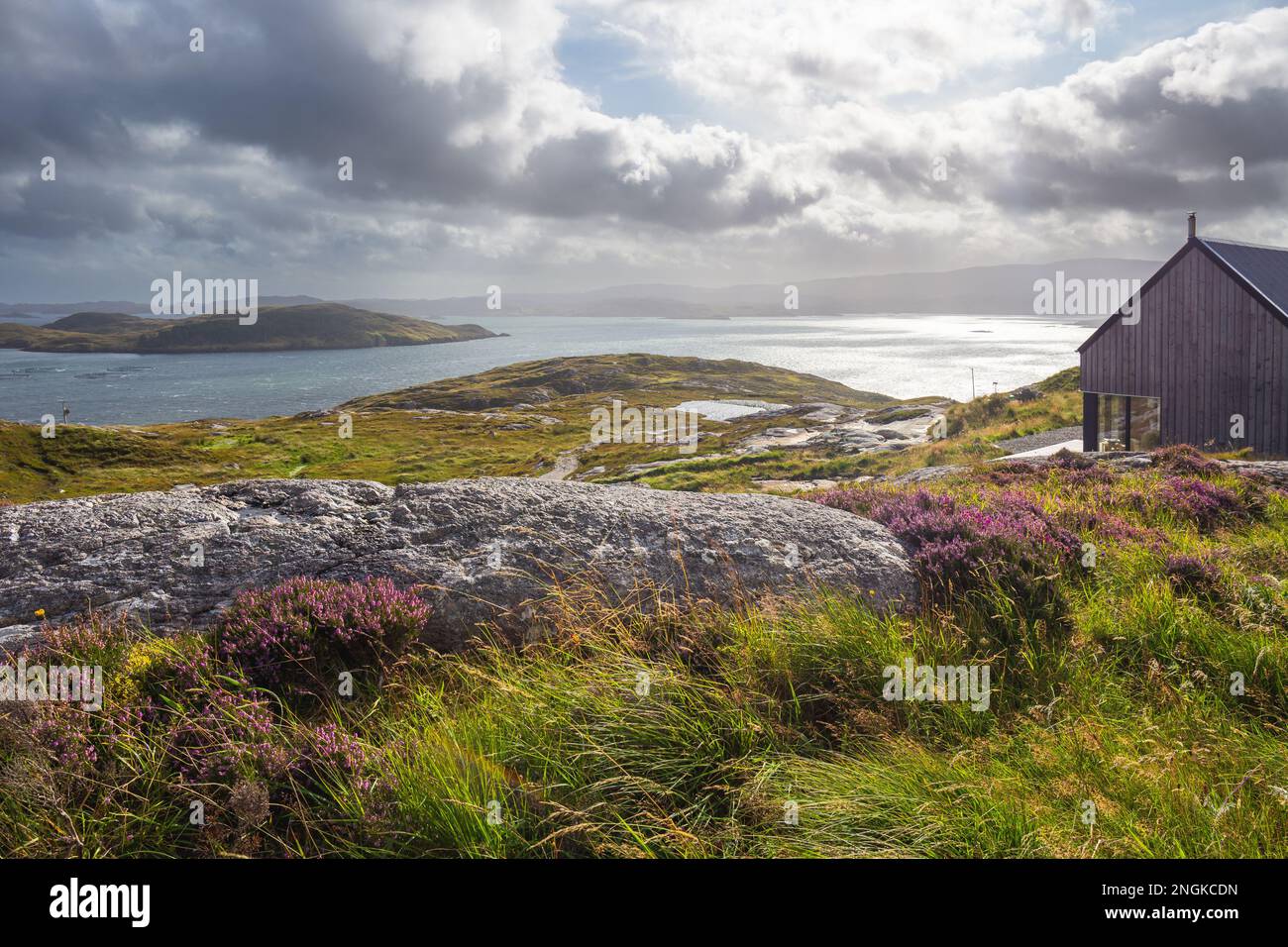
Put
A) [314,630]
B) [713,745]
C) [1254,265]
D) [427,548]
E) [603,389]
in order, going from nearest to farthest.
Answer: [713,745], [314,630], [427,548], [1254,265], [603,389]

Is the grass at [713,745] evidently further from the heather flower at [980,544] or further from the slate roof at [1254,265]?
the slate roof at [1254,265]

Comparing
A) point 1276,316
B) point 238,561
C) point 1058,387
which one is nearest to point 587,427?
point 1058,387

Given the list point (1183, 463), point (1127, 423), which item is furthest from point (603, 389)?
point (1183, 463)

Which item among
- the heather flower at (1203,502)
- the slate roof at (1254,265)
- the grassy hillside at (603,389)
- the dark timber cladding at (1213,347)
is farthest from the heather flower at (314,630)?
the grassy hillside at (603,389)

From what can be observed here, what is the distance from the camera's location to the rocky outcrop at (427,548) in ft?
18.4

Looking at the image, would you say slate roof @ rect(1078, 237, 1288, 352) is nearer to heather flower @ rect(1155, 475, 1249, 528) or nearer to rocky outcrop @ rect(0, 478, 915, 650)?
heather flower @ rect(1155, 475, 1249, 528)

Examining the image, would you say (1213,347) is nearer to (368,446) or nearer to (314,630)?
(314,630)

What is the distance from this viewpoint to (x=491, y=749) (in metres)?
3.96

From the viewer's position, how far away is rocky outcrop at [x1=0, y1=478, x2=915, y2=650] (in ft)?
18.4

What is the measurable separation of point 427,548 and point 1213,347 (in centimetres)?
3080

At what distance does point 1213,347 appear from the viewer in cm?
2575

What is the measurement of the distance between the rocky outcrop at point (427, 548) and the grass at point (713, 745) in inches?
16.0

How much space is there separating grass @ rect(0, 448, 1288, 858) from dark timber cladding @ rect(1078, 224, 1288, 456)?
25253mm
